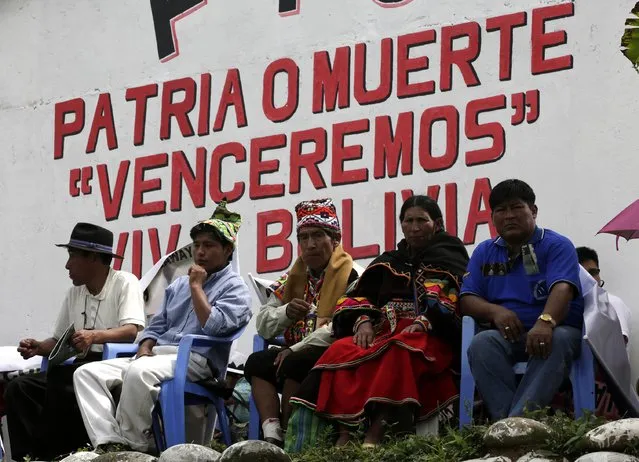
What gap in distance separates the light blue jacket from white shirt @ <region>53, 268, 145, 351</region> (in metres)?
0.15

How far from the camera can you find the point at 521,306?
19.6 feet

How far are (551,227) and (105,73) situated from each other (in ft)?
11.7

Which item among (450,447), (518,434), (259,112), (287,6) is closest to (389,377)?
(450,447)

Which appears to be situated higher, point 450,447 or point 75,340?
point 75,340

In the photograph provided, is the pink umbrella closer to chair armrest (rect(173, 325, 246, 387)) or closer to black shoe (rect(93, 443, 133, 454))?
chair armrest (rect(173, 325, 246, 387))

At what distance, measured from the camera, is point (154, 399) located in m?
6.52

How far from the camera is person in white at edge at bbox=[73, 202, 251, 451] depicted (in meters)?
6.52

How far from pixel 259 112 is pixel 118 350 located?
2.35 meters

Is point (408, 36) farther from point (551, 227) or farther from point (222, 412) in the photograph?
point (222, 412)

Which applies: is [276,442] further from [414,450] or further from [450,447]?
[450,447]

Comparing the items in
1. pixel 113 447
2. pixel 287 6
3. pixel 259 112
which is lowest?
pixel 113 447

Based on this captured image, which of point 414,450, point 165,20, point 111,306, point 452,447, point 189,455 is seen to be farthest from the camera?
point 165,20

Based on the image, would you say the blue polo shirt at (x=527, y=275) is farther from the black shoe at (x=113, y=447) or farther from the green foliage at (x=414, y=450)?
the black shoe at (x=113, y=447)

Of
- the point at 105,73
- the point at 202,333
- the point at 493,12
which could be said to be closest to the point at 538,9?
the point at 493,12
